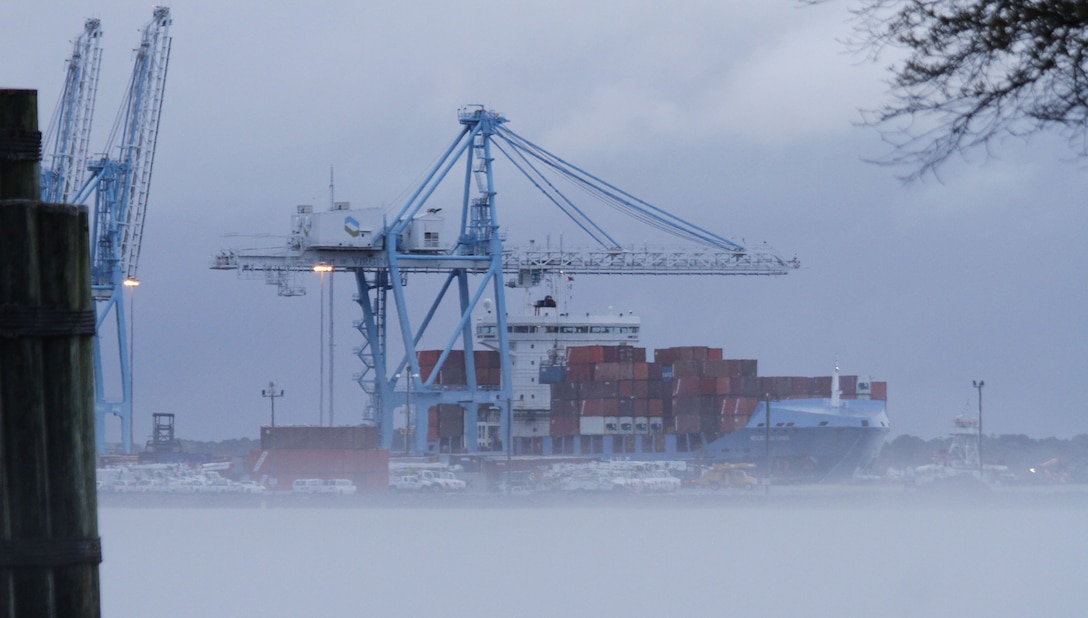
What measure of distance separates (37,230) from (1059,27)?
11.8 ft

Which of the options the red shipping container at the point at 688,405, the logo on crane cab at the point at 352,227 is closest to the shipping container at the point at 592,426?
the red shipping container at the point at 688,405

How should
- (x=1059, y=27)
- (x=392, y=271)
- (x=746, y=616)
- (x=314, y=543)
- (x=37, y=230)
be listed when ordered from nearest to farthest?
(x=37, y=230) < (x=1059, y=27) < (x=746, y=616) < (x=314, y=543) < (x=392, y=271)

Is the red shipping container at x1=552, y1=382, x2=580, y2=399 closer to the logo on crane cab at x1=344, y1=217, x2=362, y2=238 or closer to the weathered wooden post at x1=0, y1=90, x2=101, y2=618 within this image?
the logo on crane cab at x1=344, y1=217, x2=362, y2=238

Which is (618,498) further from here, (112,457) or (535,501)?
(112,457)

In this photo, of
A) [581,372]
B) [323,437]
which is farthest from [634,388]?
[323,437]

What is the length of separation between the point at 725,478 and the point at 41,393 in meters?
57.7

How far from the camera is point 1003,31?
5.37m

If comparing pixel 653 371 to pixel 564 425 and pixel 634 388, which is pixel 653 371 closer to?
pixel 634 388

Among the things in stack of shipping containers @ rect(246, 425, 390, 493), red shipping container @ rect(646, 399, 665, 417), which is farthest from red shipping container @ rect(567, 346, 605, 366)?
stack of shipping containers @ rect(246, 425, 390, 493)

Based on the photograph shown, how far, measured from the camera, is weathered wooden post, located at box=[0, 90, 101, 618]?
3.73m

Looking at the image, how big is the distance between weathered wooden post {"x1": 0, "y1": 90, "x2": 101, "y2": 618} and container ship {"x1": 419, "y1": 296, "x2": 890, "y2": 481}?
56959mm

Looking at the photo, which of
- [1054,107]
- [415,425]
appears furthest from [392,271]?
[1054,107]

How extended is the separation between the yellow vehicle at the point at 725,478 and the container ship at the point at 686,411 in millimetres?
1307

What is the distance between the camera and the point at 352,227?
53438 mm
